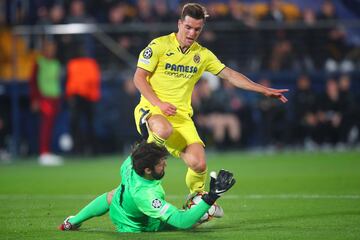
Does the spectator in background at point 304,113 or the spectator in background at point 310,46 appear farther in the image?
the spectator in background at point 310,46

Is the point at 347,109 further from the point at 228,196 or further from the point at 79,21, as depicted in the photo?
the point at 228,196

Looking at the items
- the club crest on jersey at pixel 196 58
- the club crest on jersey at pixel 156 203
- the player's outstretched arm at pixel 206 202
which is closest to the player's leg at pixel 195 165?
the club crest on jersey at pixel 196 58

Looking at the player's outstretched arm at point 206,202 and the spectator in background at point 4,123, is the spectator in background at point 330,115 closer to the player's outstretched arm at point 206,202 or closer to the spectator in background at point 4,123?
the spectator in background at point 4,123

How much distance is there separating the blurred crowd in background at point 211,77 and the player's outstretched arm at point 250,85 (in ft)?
34.8

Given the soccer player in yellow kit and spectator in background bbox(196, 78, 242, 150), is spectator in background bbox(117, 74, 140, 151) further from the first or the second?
the soccer player in yellow kit

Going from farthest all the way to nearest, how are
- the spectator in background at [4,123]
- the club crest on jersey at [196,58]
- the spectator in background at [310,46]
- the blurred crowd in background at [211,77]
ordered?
the spectator in background at [310,46] → the blurred crowd in background at [211,77] → the spectator in background at [4,123] → the club crest on jersey at [196,58]

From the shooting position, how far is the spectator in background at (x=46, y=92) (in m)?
19.7

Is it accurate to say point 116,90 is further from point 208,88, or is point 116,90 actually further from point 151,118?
point 151,118

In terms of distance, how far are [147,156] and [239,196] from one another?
444 centimetres

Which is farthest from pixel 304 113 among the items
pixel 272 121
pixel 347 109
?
pixel 347 109

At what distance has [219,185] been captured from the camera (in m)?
7.97

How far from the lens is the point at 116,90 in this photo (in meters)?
21.6

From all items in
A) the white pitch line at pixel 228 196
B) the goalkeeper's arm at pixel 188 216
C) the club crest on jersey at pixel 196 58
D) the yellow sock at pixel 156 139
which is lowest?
the white pitch line at pixel 228 196

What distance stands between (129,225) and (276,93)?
243cm
